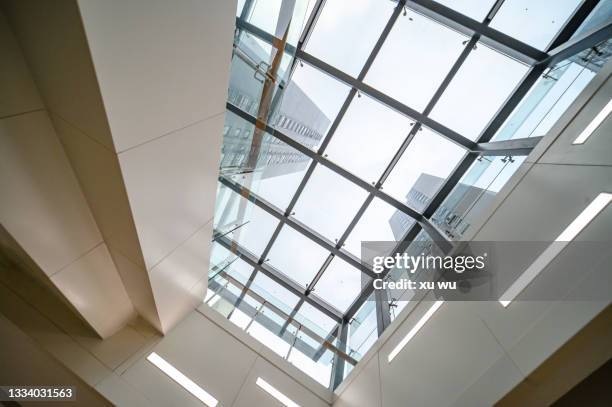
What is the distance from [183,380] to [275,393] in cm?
166

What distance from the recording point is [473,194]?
5.00m

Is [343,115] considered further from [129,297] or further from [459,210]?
[129,297]

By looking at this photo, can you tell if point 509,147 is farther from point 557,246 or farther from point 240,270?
point 240,270

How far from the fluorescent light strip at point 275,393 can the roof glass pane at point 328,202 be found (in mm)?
3724

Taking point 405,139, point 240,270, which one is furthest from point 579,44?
point 240,270

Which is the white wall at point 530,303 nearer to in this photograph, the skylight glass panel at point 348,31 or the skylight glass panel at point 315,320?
the skylight glass panel at point 315,320

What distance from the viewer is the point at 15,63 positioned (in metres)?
1.72

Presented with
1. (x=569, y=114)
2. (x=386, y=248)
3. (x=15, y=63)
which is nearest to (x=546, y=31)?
(x=569, y=114)

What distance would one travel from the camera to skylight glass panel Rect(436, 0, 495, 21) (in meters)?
4.74

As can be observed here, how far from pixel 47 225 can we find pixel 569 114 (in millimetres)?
4881

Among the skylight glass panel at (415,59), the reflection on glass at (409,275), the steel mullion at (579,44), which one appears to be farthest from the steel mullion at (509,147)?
the reflection on glass at (409,275)

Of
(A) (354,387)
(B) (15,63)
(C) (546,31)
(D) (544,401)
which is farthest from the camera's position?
(A) (354,387)

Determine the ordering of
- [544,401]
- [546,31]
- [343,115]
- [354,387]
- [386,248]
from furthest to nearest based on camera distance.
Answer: [386,248]
[343,115]
[354,387]
[546,31]
[544,401]

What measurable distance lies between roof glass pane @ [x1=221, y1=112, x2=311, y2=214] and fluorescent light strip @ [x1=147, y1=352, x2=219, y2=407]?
133 inches
